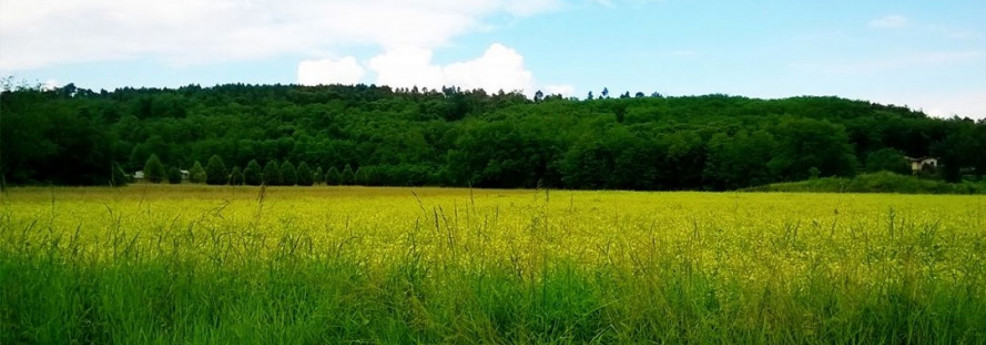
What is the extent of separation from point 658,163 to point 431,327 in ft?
284

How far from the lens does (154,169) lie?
4562cm

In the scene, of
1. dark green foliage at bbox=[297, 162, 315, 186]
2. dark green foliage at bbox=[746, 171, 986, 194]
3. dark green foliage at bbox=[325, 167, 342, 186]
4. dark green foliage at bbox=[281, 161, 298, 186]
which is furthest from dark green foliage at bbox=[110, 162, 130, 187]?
dark green foliage at bbox=[746, 171, 986, 194]

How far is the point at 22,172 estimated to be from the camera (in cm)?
5184

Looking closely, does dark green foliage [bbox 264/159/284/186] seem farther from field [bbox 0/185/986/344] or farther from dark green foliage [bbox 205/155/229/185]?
field [bbox 0/185/986/344]

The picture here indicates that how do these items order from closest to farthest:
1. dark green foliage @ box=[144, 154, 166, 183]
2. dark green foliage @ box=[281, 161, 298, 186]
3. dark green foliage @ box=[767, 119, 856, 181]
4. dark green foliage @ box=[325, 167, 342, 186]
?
dark green foliage @ box=[144, 154, 166, 183], dark green foliage @ box=[281, 161, 298, 186], dark green foliage @ box=[325, 167, 342, 186], dark green foliage @ box=[767, 119, 856, 181]

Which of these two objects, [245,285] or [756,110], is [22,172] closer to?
[245,285]

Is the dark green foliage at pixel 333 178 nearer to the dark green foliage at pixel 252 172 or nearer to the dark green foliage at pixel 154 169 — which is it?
the dark green foliage at pixel 154 169

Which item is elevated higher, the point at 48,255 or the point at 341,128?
the point at 341,128

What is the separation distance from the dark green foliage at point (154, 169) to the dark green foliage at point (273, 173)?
20.8 ft

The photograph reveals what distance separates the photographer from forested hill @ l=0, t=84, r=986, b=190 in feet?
149

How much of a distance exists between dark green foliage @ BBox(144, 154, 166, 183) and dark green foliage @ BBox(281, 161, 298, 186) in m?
8.40

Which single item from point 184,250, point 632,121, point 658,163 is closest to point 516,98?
point 632,121

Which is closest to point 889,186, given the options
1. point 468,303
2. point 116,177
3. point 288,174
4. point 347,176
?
point 347,176

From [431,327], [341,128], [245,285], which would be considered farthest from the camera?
[341,128]
